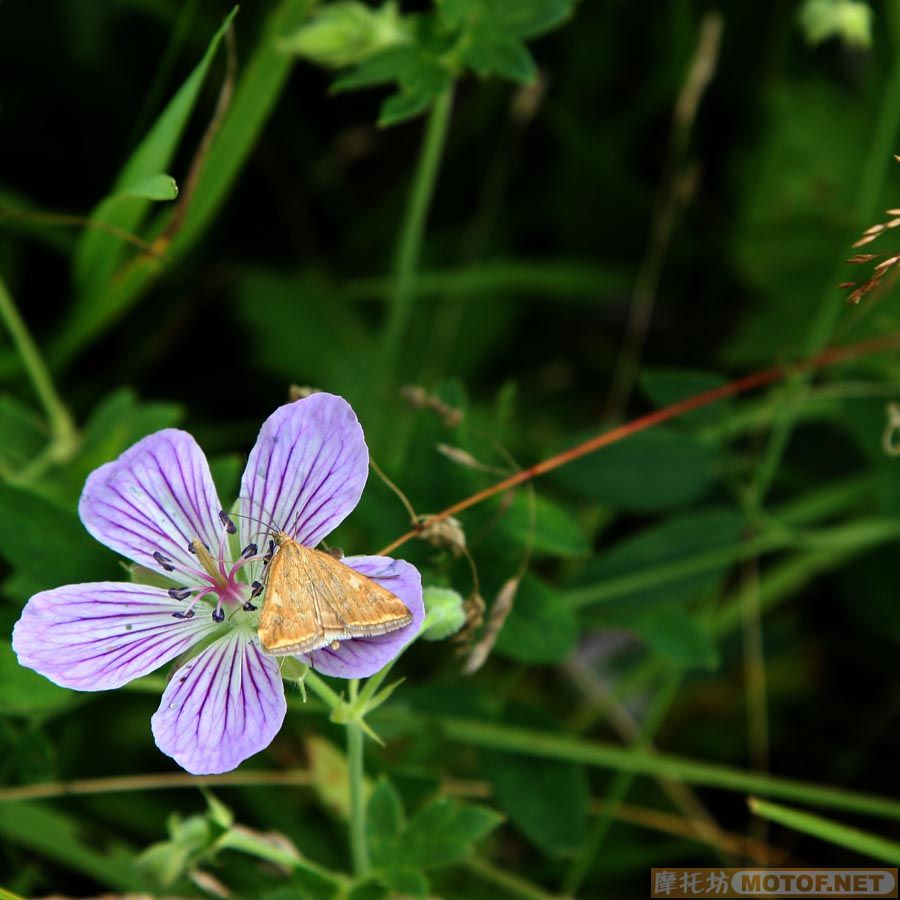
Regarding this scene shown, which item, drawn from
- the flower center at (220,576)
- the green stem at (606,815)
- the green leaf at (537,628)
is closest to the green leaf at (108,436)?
the flower center at (220,576)

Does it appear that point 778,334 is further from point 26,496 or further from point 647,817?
point 26,496

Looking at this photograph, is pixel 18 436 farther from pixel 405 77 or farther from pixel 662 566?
pixel 662 566

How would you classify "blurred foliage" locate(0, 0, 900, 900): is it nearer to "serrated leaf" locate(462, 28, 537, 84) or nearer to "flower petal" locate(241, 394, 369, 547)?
"serrated leaf" locate(462, 28, 537, 84)

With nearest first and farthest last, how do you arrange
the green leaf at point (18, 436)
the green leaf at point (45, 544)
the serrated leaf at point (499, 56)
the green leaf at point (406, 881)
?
the green leaf at point (406, 881)
the green leaf at point (45, 544)
the serrated leaf at point (499, 56)
the green leaf at point (18, 436)

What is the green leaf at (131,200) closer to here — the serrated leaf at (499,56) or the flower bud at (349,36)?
the flower bud at (349,36)

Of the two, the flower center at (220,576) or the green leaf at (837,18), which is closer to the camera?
the flower center at (220,576)

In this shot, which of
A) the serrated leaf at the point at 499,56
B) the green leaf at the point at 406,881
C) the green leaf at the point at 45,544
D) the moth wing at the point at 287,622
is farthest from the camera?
the serrated leaf at the point at 499,56

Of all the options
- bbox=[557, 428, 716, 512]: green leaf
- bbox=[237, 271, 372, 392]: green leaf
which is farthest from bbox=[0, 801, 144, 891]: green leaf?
bbox=[237, 271, 372, 392]: green leaf
